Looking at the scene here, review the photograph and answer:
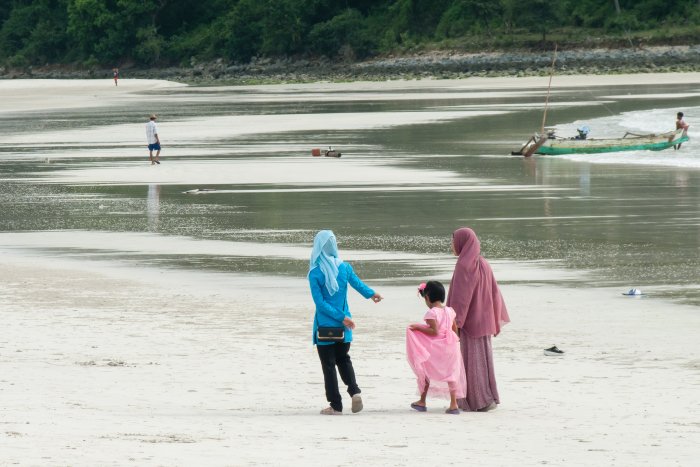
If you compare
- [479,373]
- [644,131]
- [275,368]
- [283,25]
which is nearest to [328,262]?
[479,373]

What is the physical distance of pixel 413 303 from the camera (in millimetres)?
13992

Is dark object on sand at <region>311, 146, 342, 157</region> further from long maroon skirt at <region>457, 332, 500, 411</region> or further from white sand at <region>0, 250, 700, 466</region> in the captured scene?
long maroon skirt at <region>457, 332, 500, 411</region>

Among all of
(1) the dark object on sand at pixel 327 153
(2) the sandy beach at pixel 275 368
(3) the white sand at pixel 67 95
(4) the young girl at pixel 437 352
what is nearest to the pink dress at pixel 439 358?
(4) the young girl at pixel 437 352

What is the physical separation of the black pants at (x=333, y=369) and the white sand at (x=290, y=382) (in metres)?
0.22

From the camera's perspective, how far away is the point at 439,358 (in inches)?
363

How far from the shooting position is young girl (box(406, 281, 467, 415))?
9.12m

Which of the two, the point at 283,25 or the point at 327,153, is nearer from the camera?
the point at 327,153

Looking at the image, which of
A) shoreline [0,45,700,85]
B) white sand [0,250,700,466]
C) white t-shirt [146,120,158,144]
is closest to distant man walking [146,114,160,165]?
white t-shirt [146,120,158,144]

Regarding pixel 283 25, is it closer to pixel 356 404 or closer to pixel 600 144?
pixel 600 144

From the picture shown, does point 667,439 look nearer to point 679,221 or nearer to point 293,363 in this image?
point 293,363

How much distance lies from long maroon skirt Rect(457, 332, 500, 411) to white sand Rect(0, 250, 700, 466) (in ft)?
0.53

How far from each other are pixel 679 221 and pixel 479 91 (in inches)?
2212

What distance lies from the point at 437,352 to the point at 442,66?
333 feet

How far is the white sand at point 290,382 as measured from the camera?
7.80 m
